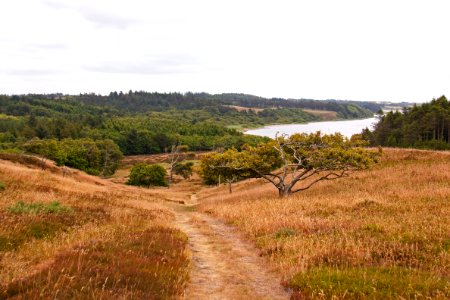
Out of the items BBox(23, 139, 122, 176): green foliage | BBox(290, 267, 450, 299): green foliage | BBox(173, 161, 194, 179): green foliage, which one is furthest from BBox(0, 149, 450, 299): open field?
BBox(173, 161, 194, 179): green foliage

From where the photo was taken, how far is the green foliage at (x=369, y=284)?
6930 millimetres

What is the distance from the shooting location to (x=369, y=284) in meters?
7.39

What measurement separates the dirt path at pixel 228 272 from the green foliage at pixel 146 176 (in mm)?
75109

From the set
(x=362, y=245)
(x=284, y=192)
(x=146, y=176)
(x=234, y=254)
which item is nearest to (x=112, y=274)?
(x=234, y=254)

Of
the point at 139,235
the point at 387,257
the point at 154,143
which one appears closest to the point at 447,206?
the point at 387,257

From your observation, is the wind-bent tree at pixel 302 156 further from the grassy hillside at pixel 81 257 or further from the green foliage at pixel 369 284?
the green foliage at pixel 369 284

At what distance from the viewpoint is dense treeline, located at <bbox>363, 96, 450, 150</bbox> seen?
267 feet

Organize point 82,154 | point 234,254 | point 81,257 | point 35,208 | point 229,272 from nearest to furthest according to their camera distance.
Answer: point 81,257
point 229,272
point 234,254
point 35,208
point 82,154

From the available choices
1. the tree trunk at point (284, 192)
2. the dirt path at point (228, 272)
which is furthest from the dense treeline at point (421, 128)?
the dirt path at point (228, 272)

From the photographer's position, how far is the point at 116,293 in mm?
6559

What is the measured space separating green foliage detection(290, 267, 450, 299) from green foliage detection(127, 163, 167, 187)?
82.5 m

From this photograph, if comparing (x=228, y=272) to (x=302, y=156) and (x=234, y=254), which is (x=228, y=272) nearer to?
(x=234, y=254)

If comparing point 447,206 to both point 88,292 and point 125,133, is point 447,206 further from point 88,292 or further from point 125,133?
point 125,133

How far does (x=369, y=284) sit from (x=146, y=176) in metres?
84.6
